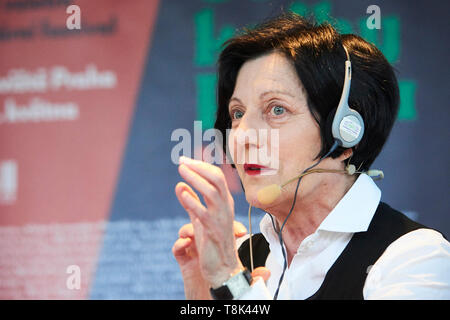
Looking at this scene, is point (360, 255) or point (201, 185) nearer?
point (201, 185)

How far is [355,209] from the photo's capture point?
51.3 inches

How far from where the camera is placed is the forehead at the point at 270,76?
1312 millimetres

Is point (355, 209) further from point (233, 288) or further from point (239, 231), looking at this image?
point (233, 288)

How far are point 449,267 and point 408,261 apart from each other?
0.31 ft

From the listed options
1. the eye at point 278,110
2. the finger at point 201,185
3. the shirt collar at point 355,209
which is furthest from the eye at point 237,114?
the finger at point 201,185

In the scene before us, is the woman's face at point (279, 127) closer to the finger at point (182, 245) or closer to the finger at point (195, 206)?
the finger at point (182, 245)

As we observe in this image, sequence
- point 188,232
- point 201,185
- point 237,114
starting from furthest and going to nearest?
point 237,114
point 188,232
point 201,185

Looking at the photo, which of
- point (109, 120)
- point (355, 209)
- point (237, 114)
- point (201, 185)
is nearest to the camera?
point (201, 185)

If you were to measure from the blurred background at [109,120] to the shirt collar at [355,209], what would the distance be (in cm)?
86

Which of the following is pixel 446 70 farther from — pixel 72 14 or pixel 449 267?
pixel 72 14

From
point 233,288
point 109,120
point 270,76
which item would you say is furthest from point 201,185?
point 109,120

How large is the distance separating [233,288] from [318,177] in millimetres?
427

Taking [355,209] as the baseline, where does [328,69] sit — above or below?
above

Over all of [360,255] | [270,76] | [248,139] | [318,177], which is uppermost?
[270,76]
